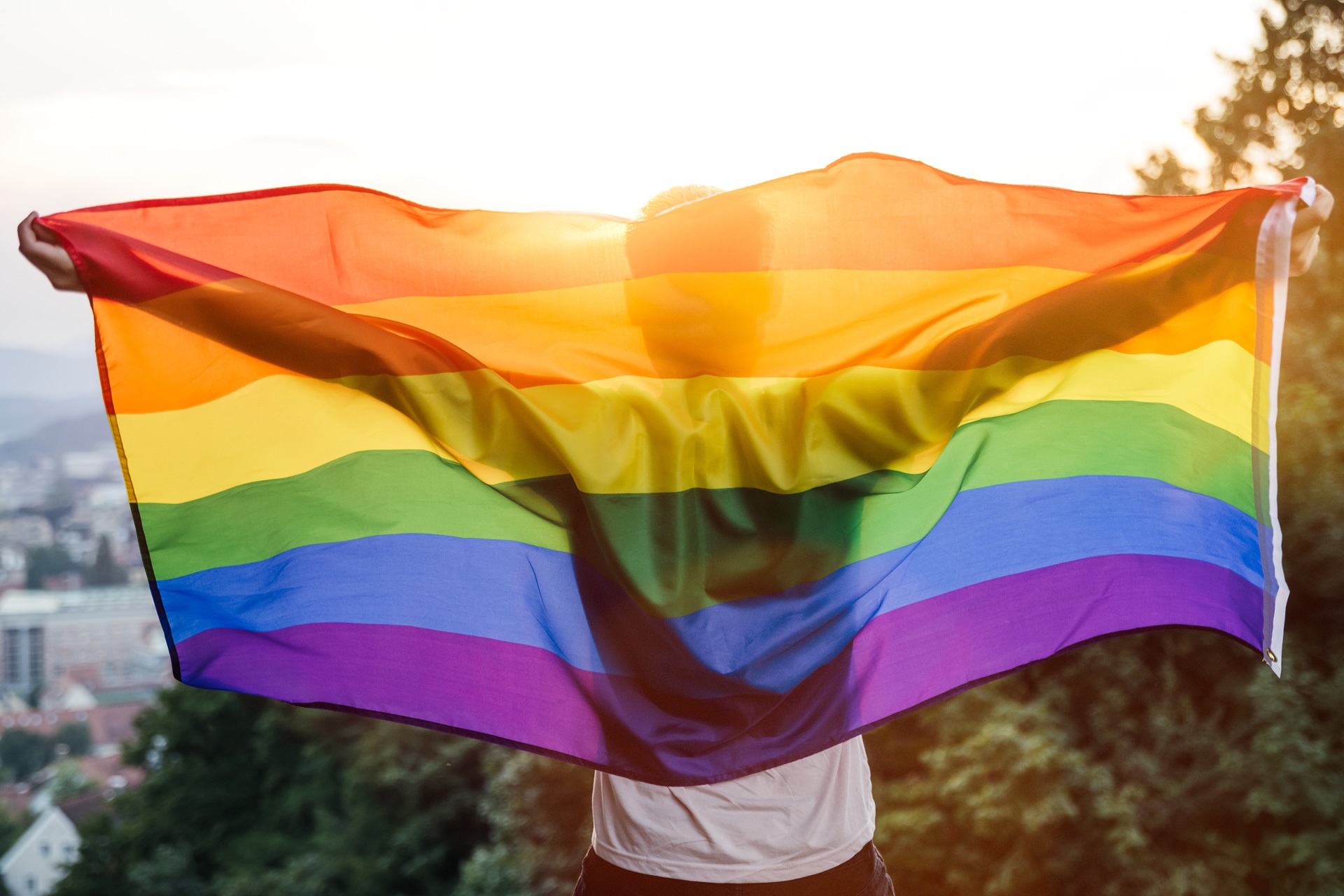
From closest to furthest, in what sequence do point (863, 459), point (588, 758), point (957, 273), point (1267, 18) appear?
point (588, 758) → point (863, 459) → point (957, 273) → point (1267, 18)

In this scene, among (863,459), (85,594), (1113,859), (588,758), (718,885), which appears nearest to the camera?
(718,885)

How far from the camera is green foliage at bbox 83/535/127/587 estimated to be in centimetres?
3728

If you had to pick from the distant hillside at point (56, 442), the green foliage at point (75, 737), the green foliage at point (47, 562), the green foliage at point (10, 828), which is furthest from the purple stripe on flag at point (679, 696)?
the green foliage at point (47, 562)

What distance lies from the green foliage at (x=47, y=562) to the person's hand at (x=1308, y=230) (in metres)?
45.1

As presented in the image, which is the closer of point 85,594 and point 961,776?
point 961,776

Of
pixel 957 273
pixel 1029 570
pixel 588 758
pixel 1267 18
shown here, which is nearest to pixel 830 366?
pixel 957 273

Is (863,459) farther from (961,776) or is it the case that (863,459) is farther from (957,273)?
(961,776)

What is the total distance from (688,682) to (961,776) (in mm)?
8993

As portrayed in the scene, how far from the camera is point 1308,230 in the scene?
2.08 m

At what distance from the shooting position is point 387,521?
197 centimetres

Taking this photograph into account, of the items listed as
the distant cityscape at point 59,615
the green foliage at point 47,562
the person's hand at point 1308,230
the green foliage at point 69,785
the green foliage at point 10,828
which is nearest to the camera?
the person's hand at point 1308,230

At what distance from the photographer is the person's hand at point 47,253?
1.77 m

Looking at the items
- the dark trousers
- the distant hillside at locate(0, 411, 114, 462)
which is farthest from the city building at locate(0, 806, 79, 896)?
the dark trousers

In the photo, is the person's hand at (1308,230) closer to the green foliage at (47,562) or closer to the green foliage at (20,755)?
the green foliage at (20,755)
